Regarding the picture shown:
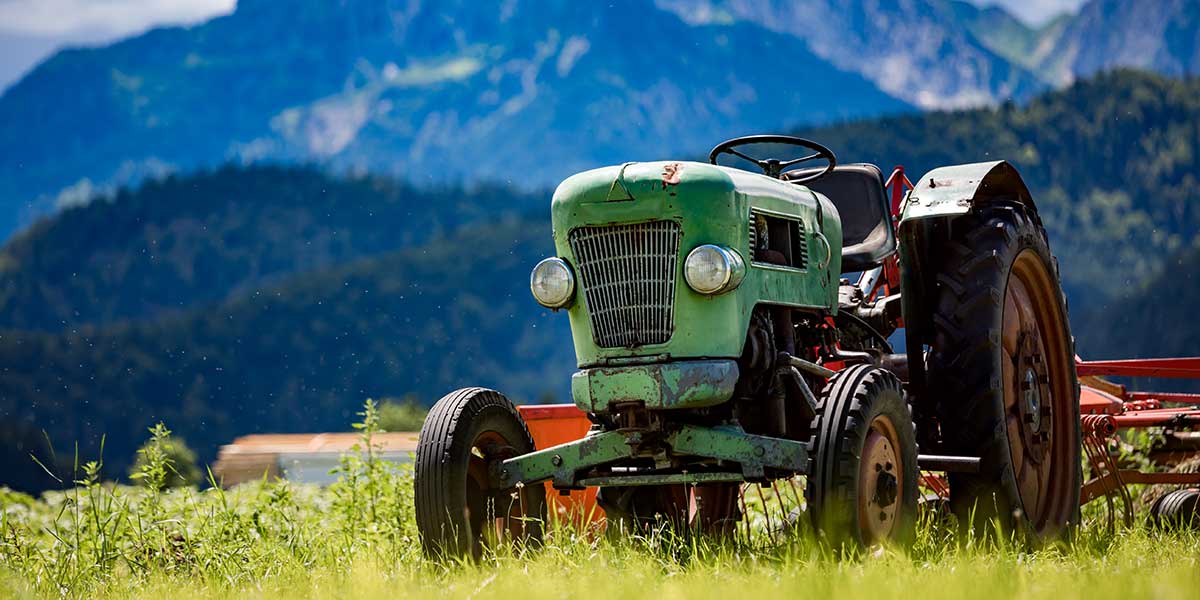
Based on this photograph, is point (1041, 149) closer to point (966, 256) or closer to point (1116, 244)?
point (1116, 244)

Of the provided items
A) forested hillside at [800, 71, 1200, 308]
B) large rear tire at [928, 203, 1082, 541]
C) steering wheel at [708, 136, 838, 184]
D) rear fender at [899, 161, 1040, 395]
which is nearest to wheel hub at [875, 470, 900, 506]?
large rear tire at [928, 203, 1082, 541]

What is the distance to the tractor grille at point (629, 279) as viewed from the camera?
14.9 feet

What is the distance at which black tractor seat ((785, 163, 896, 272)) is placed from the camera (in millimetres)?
6155

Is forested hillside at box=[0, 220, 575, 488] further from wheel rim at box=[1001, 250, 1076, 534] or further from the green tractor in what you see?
the green tractor

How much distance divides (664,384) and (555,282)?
1.85ft

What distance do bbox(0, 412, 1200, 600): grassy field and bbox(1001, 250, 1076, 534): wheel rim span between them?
271 millimetres

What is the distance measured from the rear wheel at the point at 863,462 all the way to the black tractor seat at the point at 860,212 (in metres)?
1.73

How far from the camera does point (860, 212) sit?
6410mm

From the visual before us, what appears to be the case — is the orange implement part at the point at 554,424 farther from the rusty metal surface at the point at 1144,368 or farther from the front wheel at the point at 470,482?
the rusty metal surface at the point at 1144,368

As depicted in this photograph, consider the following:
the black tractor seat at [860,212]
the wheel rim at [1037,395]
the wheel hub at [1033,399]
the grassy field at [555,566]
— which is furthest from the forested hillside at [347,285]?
the grassy field at [555,566]

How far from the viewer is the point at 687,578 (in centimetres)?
369

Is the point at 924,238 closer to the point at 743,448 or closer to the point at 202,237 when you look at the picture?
the point at 743,448

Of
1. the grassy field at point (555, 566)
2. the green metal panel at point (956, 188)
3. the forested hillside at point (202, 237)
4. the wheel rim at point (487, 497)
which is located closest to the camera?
the grassy field at point (555, 566)

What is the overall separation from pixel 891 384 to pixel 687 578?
1141 millimetres
